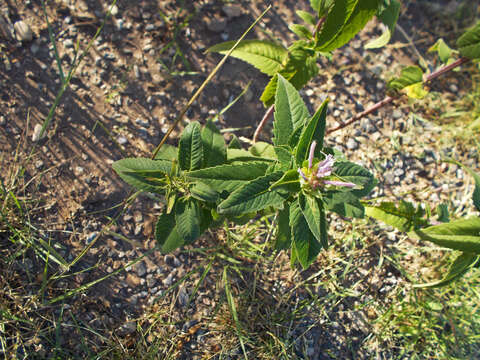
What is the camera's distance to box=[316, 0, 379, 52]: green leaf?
2.00m

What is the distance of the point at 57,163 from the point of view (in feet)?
9.49

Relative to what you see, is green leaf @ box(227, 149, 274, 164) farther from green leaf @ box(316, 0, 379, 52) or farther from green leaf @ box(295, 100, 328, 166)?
green leaf @ box(316, 0, 379, 52)

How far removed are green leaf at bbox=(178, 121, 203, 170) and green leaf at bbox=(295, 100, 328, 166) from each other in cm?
54

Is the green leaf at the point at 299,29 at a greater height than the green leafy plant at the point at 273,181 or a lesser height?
greater

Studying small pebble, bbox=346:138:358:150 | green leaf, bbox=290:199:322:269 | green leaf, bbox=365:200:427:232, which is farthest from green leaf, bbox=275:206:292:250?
small pebble, bbox=346:138:358:150

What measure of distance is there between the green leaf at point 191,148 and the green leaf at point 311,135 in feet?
1.76

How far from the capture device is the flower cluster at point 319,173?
5.54ft

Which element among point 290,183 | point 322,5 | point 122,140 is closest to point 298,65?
point 322,5

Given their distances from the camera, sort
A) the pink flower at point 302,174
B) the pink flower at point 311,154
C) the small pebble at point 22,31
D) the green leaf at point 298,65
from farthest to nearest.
A: the small pebble at point 22,31 → the green leaf at point 298,65 → the pink flower at point 302,174 → the pink flower at point 311,154

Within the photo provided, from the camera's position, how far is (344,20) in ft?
6.72

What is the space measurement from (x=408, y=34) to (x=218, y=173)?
3039 mm

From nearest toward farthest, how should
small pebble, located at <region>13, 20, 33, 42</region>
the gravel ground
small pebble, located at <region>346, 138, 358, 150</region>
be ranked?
1. the gravel ground
2. small pebble, located at <region>13, 20, 33, 42</region>
3. small pebble, located at <region>346, 138, 358, 150</region>

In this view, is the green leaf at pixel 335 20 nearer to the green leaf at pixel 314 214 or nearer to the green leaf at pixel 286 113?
the green leaf at pixel 286 113

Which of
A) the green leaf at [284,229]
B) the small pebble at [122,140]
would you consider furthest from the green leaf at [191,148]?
the small pebble at [122,140]
